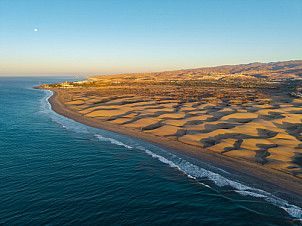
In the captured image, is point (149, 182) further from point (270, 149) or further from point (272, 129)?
point (272, 129)

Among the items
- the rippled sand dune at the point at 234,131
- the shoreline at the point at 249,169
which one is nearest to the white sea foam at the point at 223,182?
the shoreline at the point at 249,169

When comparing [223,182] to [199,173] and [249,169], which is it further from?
[249,169]

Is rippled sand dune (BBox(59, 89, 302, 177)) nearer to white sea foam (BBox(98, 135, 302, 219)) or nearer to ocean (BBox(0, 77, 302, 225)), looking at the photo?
white sea foam (BBox(98, 135, 302, 219))

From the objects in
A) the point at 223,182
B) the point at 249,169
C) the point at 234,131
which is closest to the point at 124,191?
the point at 223,182

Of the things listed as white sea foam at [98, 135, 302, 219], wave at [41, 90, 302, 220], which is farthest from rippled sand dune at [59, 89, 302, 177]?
white sea foam at [98, 135, 302, 219]

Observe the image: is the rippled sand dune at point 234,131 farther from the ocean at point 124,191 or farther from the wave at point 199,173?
the ocean at point 124,191

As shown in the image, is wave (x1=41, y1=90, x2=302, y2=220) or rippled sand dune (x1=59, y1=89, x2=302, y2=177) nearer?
wave (x1=41, y1=90, x2=302, y2=220)

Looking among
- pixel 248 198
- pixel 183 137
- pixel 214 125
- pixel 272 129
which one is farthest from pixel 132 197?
pixel 272 129

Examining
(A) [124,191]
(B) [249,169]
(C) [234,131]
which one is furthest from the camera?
(C) [234,131]

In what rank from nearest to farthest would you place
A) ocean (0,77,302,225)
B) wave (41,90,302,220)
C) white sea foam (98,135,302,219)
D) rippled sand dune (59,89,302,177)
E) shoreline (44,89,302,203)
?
ocean (0,77,302,225) < white sea foam (98,135,302,219) < wave (41,90,302,220) < shoreline (44,89,302,203) < rippled sand dune (59,89,302,177)
